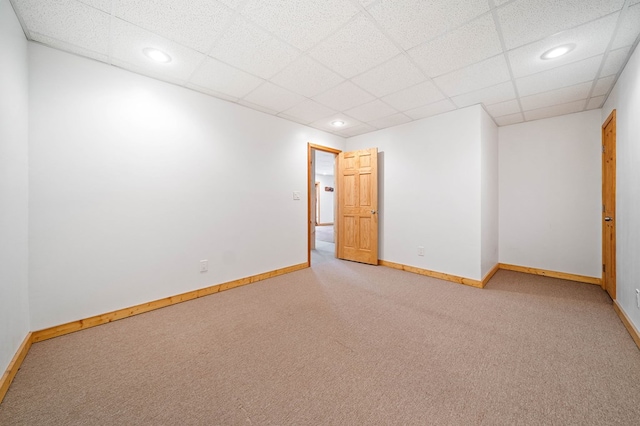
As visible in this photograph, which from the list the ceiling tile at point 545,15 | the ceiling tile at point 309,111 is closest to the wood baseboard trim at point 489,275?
the ceiling tile at point 545,15

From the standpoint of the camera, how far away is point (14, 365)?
1632mm

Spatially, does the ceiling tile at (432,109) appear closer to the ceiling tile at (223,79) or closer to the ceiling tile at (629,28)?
the ceiling tile at (629,28)

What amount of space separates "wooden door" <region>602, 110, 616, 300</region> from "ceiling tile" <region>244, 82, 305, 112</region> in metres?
3.84

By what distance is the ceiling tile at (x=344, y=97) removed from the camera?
115 inches

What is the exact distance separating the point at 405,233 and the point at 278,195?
2329 millimetres

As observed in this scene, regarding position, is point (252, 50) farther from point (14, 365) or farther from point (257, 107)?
point (14, 365)

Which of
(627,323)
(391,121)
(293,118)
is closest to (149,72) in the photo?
(293,118)

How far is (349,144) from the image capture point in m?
5.14

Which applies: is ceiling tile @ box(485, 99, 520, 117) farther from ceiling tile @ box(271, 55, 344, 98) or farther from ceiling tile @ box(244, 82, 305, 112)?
ceiling tile @ box(244, 82, 305, 112)

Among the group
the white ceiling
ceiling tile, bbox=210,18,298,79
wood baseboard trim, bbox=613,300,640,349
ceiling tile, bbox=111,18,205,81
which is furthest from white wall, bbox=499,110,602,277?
ceiling tile, bbox=111,18,205,81

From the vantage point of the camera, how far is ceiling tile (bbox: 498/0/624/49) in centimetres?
166

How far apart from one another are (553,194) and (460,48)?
3264 mm

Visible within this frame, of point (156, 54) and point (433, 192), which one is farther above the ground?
point (156, 54)

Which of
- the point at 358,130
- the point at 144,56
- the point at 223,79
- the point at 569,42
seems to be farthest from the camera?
the point at 358,130
